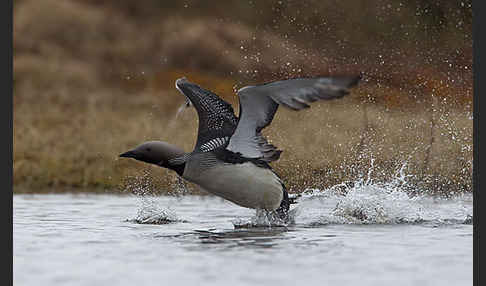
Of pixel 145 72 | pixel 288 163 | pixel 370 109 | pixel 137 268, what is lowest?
pixel 137 268

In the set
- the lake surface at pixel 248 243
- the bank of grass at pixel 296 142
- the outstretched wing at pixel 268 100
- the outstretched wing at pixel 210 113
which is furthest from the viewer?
the bank of grass at pixel 296 142

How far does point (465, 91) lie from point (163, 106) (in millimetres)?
6882

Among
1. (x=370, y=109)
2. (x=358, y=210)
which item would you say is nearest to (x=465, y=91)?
(x=370, y=109)

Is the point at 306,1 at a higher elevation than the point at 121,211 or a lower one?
higher

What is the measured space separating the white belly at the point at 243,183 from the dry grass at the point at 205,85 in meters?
2.28

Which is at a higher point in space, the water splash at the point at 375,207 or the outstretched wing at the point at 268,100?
the outstretched wing at the point at 268,100

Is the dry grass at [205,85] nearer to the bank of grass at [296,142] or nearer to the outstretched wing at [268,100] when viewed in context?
the bank of grass at [296,142]

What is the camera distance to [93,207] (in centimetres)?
1070

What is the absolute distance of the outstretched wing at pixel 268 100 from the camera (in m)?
7.45

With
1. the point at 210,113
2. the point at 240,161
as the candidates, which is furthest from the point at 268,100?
the point at 210,113

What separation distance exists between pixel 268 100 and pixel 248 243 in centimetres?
160

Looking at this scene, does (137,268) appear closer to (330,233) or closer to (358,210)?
(330,233)

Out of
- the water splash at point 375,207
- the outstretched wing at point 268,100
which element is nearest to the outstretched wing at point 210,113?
the outstretched wing at point 268,100

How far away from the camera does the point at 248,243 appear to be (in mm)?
7367
